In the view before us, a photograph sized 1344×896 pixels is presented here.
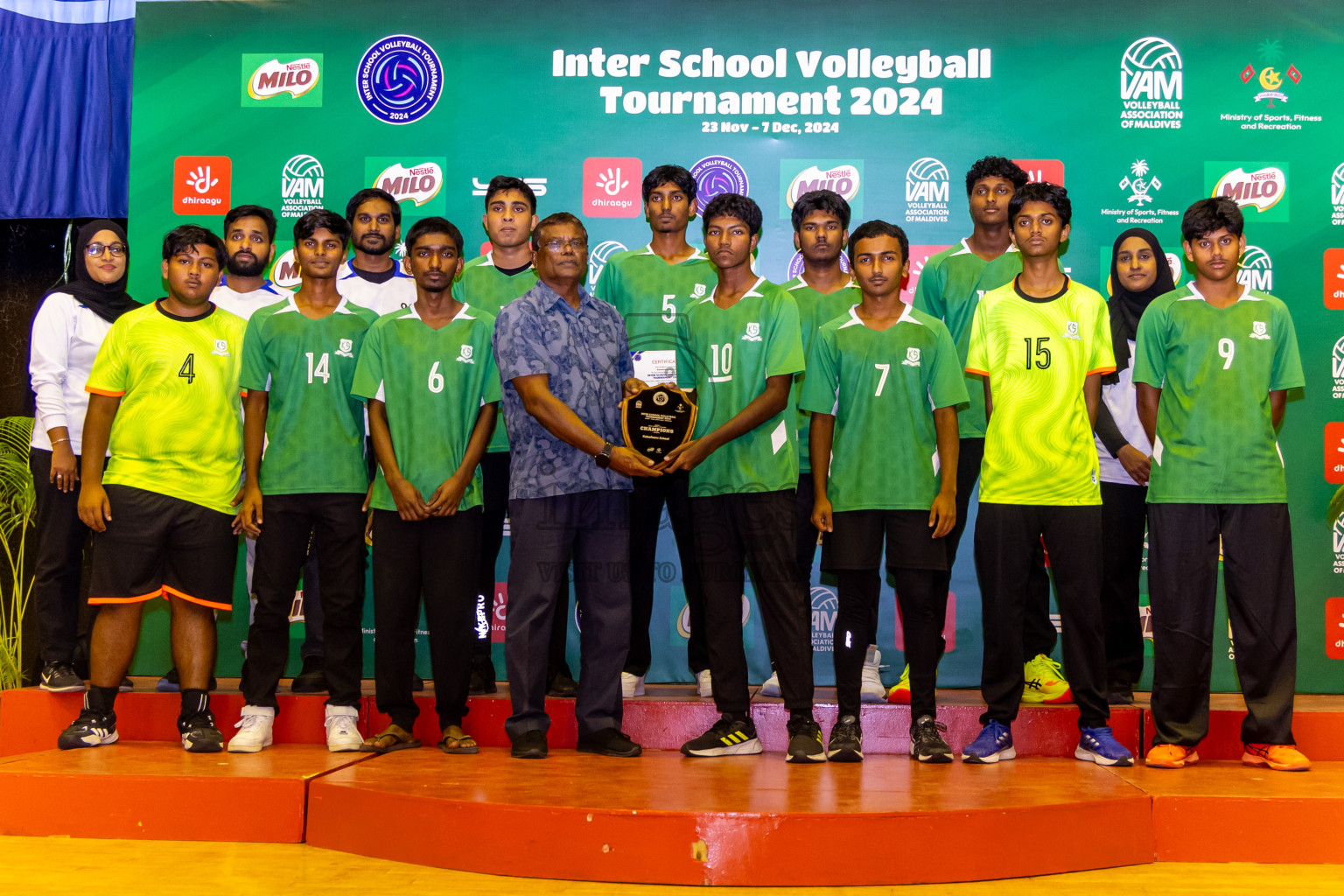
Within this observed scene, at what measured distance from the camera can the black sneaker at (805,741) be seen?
3660mm

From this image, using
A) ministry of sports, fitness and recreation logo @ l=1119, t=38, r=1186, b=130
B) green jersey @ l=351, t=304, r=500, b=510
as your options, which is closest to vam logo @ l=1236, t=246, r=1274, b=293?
ministry of sports, fitness and recreation logo @ l=1119, t=38, r=1186, b=130

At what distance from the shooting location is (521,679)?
3736 millimetres

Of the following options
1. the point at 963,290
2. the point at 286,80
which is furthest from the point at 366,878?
the point at 286,80

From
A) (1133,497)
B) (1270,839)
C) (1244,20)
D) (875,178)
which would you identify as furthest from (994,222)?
(1270,839)

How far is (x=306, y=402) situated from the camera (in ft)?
12.9

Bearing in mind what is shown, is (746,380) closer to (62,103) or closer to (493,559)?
(493,559)

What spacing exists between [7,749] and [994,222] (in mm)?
4623

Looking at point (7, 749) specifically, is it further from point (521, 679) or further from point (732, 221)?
point (732, 221)

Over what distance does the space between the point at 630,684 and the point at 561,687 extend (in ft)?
0.97

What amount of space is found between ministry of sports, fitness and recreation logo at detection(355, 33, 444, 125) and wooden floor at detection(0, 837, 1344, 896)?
3.57 meters

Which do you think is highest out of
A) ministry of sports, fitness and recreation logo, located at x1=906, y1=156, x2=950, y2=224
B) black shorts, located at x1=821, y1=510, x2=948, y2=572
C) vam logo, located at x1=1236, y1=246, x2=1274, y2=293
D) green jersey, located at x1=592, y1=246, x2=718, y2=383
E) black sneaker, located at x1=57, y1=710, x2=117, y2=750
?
ministry of sports, fitness and recreation logo, located at x1=906, y1=156, x2=950, y2=224

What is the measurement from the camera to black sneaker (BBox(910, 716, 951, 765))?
3721 millimetres

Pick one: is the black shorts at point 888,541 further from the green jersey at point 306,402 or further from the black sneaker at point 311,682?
the black sneaker at point 311,682

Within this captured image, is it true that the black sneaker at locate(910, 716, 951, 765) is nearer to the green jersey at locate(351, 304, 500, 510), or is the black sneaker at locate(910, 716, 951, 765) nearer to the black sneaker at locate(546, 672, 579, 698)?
the black sneaker at locate(546, 672, 579, 698)
